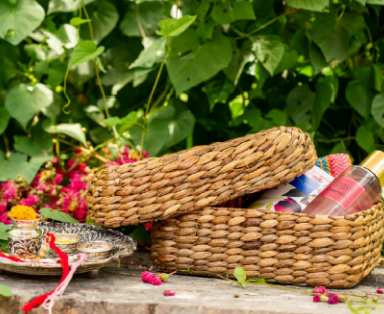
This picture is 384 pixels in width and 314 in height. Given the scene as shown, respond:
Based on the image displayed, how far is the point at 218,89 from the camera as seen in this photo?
127 cm

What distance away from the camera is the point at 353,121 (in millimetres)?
1401

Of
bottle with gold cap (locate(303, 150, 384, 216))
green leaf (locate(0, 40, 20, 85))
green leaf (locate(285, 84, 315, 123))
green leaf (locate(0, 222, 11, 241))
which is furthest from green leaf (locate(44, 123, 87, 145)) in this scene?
bottle with gold cap (locate(303, 150, 384, 216))

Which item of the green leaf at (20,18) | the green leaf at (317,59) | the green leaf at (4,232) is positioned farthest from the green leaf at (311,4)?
the green leaf at (4,232)

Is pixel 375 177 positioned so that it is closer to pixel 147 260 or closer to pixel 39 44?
pixel 147 260

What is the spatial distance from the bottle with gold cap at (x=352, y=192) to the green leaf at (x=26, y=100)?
690 mm

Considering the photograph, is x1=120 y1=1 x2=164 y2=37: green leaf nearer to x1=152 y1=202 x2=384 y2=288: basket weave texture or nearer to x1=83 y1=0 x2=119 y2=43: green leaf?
x1=83 y1=0 x2=119 y2=43: green leaf

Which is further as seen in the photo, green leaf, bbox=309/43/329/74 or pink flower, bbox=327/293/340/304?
green leaf, bbox=309/43/329/74

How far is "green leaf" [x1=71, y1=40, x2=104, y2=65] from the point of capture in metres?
1.09

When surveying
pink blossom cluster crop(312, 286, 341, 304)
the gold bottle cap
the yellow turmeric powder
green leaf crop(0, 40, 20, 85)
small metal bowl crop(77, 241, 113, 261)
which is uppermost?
green leaf crop(0, 40, 20, 85)

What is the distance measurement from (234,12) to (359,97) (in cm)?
38

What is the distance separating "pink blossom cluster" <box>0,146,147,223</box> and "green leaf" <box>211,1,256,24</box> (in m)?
0.35

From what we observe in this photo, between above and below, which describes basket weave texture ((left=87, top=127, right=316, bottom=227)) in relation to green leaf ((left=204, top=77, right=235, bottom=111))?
below

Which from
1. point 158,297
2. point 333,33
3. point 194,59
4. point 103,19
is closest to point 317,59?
point 333,33

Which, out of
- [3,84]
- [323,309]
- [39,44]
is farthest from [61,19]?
[323,309]
